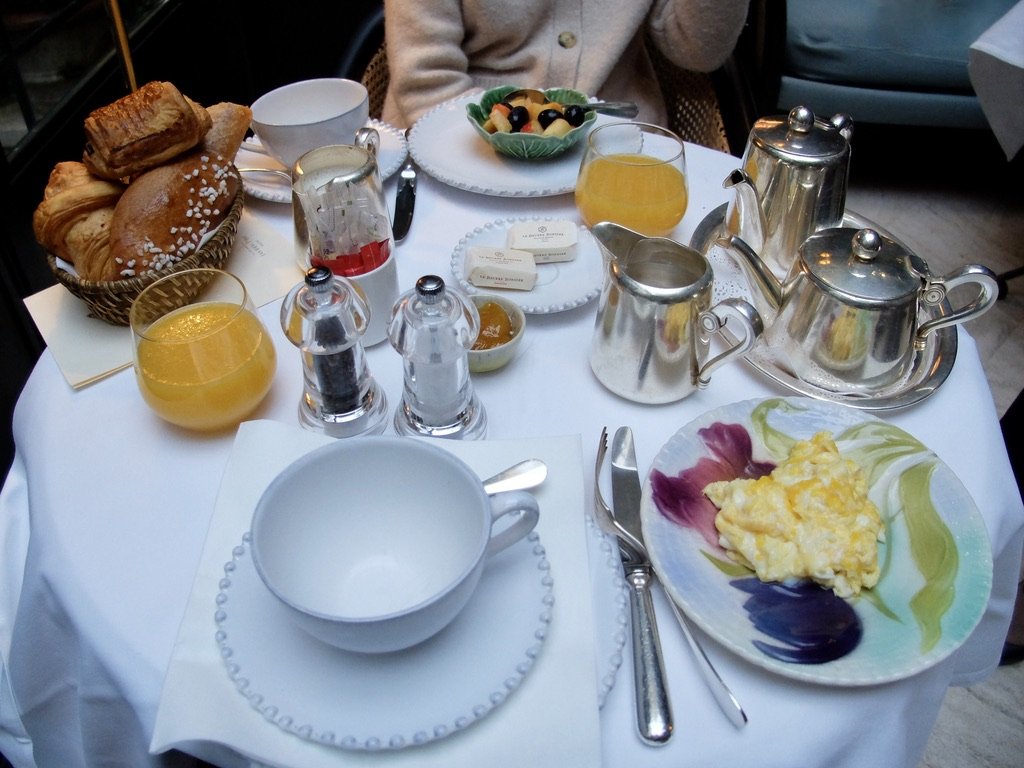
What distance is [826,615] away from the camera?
540 millimetres

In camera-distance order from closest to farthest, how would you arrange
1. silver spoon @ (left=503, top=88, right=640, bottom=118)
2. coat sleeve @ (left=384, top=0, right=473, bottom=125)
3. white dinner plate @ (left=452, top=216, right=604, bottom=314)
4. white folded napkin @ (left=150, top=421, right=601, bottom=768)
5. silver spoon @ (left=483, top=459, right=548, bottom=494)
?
1. white folded napkin @ (left=150, top=421, right=601, bottom=768)
2. silver spoon @ (left=483, top=459, right=548, bottom=494)
3. white dinner plate @ (left=452, top=216, right=604, bottom=314)
4. silver spoon @ (left=503, top=88, right=640, bottom=118)
5. coat sleeve @ (left=384, top=0, right=473, bottom=125)

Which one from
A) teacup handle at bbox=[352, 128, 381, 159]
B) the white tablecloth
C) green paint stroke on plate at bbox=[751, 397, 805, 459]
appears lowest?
the white tablecloth

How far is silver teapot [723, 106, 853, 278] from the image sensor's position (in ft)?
2.69

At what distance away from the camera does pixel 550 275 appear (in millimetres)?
865

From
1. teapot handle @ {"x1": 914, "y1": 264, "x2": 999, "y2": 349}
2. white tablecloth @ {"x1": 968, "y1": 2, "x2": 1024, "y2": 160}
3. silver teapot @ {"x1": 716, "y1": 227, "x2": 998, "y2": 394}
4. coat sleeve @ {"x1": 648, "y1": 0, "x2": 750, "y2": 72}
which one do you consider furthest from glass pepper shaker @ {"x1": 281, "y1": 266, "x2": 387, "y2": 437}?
white tablecloth @ {"x1": 968, "y1": 2, "x2": 1024, "y2": 160}

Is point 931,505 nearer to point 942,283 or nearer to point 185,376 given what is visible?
point 942,283

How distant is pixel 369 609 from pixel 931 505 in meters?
0.43

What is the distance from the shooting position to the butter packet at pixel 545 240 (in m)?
0.87

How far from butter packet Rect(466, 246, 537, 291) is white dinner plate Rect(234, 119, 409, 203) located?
27cm

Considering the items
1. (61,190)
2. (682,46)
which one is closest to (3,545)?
(61,190)

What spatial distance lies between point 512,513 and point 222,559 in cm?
22

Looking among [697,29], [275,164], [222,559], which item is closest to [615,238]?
[222,559]

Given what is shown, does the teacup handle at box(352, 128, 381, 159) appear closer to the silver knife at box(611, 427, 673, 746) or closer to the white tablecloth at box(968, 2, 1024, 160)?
the silver knife at box(611, 427, 673, 746)

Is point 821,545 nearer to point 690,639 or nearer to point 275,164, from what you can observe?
point 690,639
